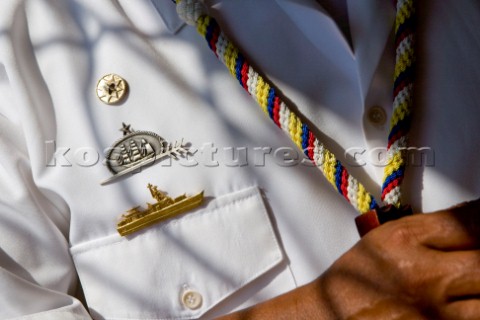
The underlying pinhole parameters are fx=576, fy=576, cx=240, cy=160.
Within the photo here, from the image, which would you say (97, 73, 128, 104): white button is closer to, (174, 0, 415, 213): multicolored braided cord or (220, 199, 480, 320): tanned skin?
(174, 0, 415, 213): multicolored braided cord

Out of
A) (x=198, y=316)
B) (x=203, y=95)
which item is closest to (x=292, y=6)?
(x=203, y=95)

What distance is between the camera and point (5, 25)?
3.43 ft

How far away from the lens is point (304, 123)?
1020mm

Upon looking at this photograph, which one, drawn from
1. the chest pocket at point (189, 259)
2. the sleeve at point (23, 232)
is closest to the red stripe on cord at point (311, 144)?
the chest pocket at point (189, 259)

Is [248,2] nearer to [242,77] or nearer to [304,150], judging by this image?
[242,77]

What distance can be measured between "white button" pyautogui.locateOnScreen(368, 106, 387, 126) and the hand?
224 mm

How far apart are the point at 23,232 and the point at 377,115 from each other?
0.67 meters

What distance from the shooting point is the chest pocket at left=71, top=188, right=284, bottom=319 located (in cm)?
103

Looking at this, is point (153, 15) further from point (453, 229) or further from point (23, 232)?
point (453, 229)

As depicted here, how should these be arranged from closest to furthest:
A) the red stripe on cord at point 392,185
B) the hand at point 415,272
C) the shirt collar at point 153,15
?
the hand at point 415,272, the red stripe on cord at point 392,185, the shirt collar at point 153,15

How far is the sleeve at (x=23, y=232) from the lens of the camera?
101cm

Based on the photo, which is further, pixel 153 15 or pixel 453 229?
pixel 153 15

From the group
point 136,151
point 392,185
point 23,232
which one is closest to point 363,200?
point 392,185

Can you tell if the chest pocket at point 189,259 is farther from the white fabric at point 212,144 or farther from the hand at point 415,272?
the hand at point 415,272
